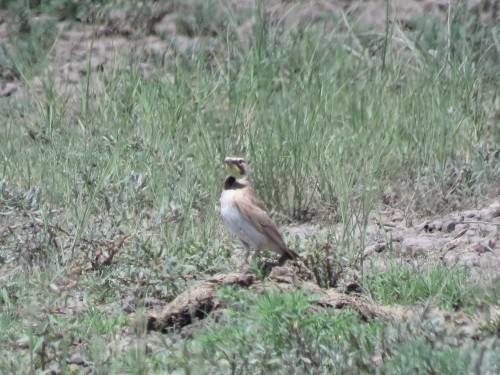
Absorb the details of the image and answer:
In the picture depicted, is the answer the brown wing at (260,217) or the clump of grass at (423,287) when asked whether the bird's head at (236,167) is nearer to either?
the brown wing at (260,217)

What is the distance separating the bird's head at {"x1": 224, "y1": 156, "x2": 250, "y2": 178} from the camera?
307 inches

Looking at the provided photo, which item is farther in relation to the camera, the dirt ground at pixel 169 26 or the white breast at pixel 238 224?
the dirt ground at pixel 169 26

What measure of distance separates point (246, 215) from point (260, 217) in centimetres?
8

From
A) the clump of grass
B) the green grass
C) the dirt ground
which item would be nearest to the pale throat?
the green grass

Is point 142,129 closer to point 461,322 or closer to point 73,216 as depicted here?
point 73,216

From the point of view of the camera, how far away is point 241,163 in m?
7.85

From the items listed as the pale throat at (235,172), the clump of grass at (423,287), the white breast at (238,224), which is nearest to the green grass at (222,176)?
the clump of grass at (423,287)

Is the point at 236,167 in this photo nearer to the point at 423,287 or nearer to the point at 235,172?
the point at 235,172

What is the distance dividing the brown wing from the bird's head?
0.15 m

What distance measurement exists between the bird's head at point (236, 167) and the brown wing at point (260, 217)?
0.15 meters

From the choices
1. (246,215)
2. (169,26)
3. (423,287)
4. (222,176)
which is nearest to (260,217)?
(246,215)

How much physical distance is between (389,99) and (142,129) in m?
1.80

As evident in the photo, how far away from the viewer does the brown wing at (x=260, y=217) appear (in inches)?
286

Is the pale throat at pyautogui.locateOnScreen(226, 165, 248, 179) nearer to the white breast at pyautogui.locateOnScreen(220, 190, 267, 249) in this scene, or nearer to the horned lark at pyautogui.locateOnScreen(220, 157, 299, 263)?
the horned lark at pyautogui.locateOnScreen(220, 157, 299, 263)
